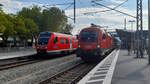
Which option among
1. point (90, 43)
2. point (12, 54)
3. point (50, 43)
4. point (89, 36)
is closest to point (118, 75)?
point (90, 43)

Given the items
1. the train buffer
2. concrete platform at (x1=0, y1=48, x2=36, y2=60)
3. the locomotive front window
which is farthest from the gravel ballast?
concrete platform at (x1=0, y1=48, x2=36, y2=60)

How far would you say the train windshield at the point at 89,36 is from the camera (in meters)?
26.3

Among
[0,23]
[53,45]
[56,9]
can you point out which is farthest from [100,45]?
[56,9]

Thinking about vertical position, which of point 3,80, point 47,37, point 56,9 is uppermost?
point 56,9

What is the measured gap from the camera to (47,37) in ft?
109

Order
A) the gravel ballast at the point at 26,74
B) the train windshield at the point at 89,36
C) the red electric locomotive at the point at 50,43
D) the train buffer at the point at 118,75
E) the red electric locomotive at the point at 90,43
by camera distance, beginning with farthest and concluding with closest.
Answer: the red electric locomotive at the point at 50,43, the train windshield at the point at 89,36, the red electric locomotive at the point at 90,43, the gravel ballast at the point at 26,74, the train buffer at the point at 118,75

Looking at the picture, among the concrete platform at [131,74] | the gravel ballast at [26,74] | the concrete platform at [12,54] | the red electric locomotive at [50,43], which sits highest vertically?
the red electric locomotive at [50,43]

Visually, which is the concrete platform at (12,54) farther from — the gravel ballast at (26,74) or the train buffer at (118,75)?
the train buffer at (118,75)

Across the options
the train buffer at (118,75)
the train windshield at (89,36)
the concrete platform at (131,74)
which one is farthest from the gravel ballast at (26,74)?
the train windshield at (89,36)

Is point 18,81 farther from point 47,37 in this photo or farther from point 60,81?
point 47,37

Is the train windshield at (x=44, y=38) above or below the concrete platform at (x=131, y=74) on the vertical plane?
above

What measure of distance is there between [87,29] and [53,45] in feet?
23.8

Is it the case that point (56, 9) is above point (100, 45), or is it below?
above

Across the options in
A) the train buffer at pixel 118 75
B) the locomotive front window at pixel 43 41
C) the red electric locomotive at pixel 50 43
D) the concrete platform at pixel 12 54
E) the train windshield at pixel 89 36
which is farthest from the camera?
the concrete platform at pixel 12 54
